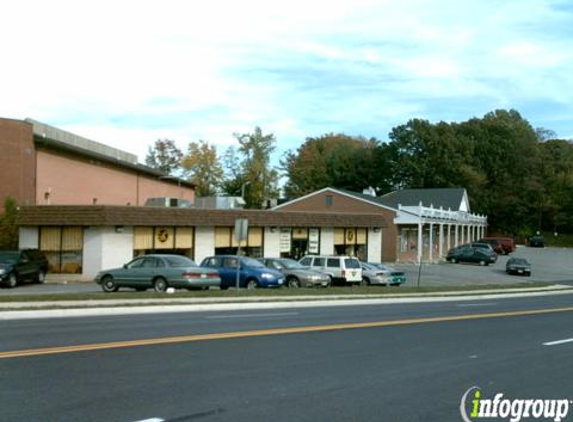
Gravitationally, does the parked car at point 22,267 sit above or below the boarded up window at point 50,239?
below

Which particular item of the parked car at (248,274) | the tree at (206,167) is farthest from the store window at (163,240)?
the tree at (206,167)

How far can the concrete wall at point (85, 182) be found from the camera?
137ft

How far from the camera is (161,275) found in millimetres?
26188

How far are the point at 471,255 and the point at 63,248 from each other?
36.2m

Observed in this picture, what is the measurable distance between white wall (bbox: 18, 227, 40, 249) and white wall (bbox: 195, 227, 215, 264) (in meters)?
8.43

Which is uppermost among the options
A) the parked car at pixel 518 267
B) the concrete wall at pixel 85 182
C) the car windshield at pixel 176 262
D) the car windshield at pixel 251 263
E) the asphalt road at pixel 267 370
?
the concrete wall at pixel 85 182

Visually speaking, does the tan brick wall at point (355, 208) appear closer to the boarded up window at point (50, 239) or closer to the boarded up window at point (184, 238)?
the boarded up window at point (184, 238)

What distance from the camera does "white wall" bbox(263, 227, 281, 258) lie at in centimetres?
4381

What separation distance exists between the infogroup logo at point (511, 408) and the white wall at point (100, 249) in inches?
1120

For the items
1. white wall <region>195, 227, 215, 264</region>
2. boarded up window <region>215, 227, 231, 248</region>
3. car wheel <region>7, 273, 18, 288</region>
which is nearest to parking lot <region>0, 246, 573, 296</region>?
car wheel <region>7, 273, 18, 288</region>

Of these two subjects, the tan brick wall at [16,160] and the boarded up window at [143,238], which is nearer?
the boarded up window at [143,238]

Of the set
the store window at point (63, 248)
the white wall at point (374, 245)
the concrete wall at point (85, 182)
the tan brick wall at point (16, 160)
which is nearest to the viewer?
the store window at point (63, 248)

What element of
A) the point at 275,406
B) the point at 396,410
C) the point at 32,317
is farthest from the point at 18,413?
the point at 32,317

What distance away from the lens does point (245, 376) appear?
9.24 m
